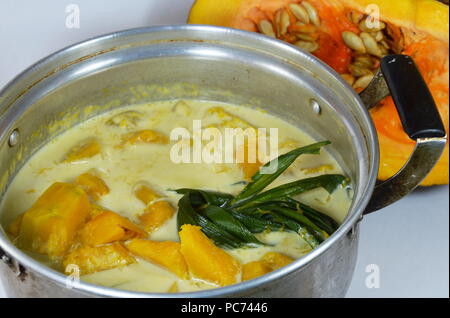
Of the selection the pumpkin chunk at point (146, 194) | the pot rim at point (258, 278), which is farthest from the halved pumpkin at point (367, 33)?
the pumpkin chunk at point (146, 194)

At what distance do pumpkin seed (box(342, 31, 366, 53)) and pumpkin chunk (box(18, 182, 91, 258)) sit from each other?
0.68 meters

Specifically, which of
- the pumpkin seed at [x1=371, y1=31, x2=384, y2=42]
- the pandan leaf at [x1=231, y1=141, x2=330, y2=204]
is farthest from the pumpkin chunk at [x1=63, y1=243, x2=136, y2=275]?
the pumpkin seed at [x1=371, y1=31, x2=384, y2=42]

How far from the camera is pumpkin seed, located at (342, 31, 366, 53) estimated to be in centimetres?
156

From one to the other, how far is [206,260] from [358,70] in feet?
2.20

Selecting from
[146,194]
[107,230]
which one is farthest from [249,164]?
[107,230]

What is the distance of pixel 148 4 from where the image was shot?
183 centimetres

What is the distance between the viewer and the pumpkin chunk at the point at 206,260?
1.16 meters

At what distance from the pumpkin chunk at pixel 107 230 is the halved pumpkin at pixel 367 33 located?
57cm

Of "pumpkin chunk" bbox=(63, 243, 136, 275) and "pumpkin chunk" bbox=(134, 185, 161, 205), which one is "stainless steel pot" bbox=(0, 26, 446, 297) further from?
"pumpkin chunk" bbox=(134, 185, 161, 205)

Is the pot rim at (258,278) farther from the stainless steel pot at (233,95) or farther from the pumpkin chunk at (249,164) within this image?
the pumpkin chunk at (249,164)

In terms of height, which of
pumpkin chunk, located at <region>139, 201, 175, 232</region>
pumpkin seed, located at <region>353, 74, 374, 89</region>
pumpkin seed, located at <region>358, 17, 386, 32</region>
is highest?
pumpkin seed, located at <region>358, 17, 386, 32</region>

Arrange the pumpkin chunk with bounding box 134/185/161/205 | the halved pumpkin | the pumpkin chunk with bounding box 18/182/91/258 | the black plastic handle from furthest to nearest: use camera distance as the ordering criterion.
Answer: the halved pumpkin < the pumpkin chunk with bounding box 134/185/161/205 < the pumpkin chunk with bounding box 18/182/91/258 < the black plastic handle
